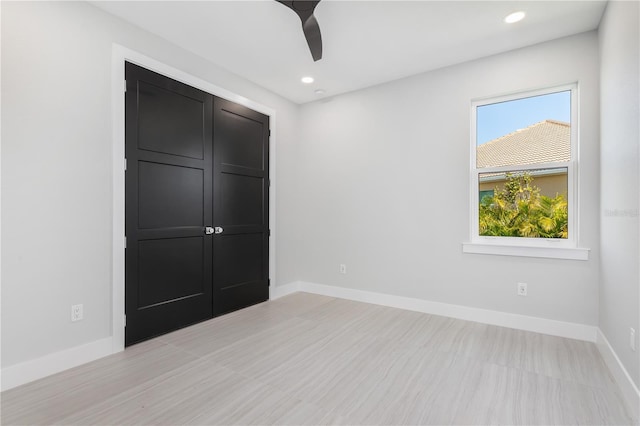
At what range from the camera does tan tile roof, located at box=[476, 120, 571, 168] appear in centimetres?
289

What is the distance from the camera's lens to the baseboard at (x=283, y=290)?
13.1 ft

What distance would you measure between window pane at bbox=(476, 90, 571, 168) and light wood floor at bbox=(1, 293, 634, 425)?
5.44 feet

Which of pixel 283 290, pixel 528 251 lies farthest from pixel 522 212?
pixel 283 290

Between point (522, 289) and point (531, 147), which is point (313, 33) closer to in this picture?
point (531, 147)

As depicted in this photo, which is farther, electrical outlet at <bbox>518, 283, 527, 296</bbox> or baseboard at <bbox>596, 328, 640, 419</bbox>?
electrical outlet at <bbox>518, 283, 527, 296</bbox>

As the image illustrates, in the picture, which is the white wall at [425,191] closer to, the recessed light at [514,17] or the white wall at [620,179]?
the white wall at [620,179]

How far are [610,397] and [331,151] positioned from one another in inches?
134

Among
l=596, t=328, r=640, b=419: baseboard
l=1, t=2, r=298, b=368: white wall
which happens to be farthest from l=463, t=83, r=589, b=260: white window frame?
l=1, t=2, r=298, b=368: white wall

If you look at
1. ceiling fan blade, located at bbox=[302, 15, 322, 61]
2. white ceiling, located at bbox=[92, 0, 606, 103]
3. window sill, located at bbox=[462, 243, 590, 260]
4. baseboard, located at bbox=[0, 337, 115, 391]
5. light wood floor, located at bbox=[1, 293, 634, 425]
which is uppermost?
white ceiling, located at bbox=[92, 0, 606, 103]

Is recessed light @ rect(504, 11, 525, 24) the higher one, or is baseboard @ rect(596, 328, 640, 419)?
recessed light @ rect(504, 11, 525, 24)

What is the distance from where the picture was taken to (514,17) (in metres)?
2.50

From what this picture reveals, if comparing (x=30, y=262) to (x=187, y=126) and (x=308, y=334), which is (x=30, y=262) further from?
(x=308, y=334)

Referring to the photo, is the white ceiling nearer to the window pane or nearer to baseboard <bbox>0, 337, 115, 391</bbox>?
the window pane

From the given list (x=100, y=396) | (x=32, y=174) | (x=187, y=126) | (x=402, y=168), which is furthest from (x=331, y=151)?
(x=100, y=396)
